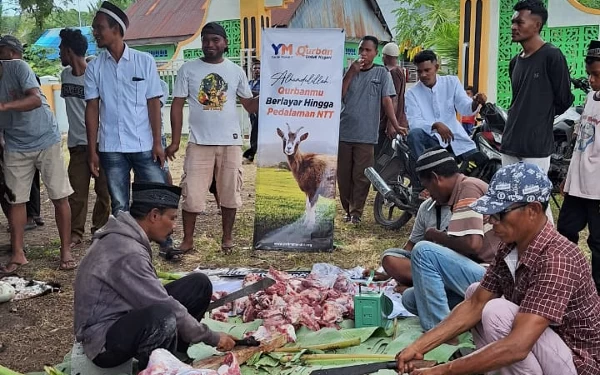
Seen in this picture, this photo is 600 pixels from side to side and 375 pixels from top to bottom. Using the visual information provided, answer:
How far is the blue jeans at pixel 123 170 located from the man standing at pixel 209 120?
305 mm

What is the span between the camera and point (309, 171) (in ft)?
21.9

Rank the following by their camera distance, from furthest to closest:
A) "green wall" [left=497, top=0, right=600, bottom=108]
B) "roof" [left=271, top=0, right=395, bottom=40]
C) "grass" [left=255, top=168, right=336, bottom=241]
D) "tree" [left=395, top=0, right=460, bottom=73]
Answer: "roof" [left=271, top=0, right=395, bottom=40] < "tree" [left=395, top=0, right=460, bottom=73] < "green wall" [left=497, top=0, right=600, bottom=108] < "grass" [left=255, top=168, right=336, bottom=241]

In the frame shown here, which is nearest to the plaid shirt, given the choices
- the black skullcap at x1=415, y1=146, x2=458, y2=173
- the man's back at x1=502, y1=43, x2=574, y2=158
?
the black skullcap at x1=415, y1=146, x2=458, y2=173

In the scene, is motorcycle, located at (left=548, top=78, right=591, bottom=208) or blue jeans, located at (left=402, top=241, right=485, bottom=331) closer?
blue jeans, located at (left=402, top=241, right=485, bottom=331)

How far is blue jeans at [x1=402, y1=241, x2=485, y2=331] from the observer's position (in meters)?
4.17

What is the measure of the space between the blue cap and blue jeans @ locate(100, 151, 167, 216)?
379 cm

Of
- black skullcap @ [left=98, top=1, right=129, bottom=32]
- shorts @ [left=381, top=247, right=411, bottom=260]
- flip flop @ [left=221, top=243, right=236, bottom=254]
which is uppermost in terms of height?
black skullcap @ [left=98, top=1, right=129, bottom=32]

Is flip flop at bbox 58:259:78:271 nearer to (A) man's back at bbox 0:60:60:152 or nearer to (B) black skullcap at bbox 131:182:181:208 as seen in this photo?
(A) man's back at bbox 0:60:60:152

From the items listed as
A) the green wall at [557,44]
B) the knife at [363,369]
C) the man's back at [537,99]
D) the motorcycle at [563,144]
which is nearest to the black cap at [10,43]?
the man's back at [537,99]

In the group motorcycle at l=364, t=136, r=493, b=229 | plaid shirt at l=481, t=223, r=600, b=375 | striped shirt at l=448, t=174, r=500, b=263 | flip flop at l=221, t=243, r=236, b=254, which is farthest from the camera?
motorcycle at l=364, t=136, r=493, b=229

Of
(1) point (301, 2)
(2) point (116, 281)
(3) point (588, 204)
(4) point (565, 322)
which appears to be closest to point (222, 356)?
(2) point (116, 281)

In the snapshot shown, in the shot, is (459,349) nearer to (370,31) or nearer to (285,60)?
(285,60)

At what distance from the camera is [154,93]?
6.15 m

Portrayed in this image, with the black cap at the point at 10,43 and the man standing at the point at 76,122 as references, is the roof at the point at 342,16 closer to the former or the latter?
the man standing at the point at 76,122
